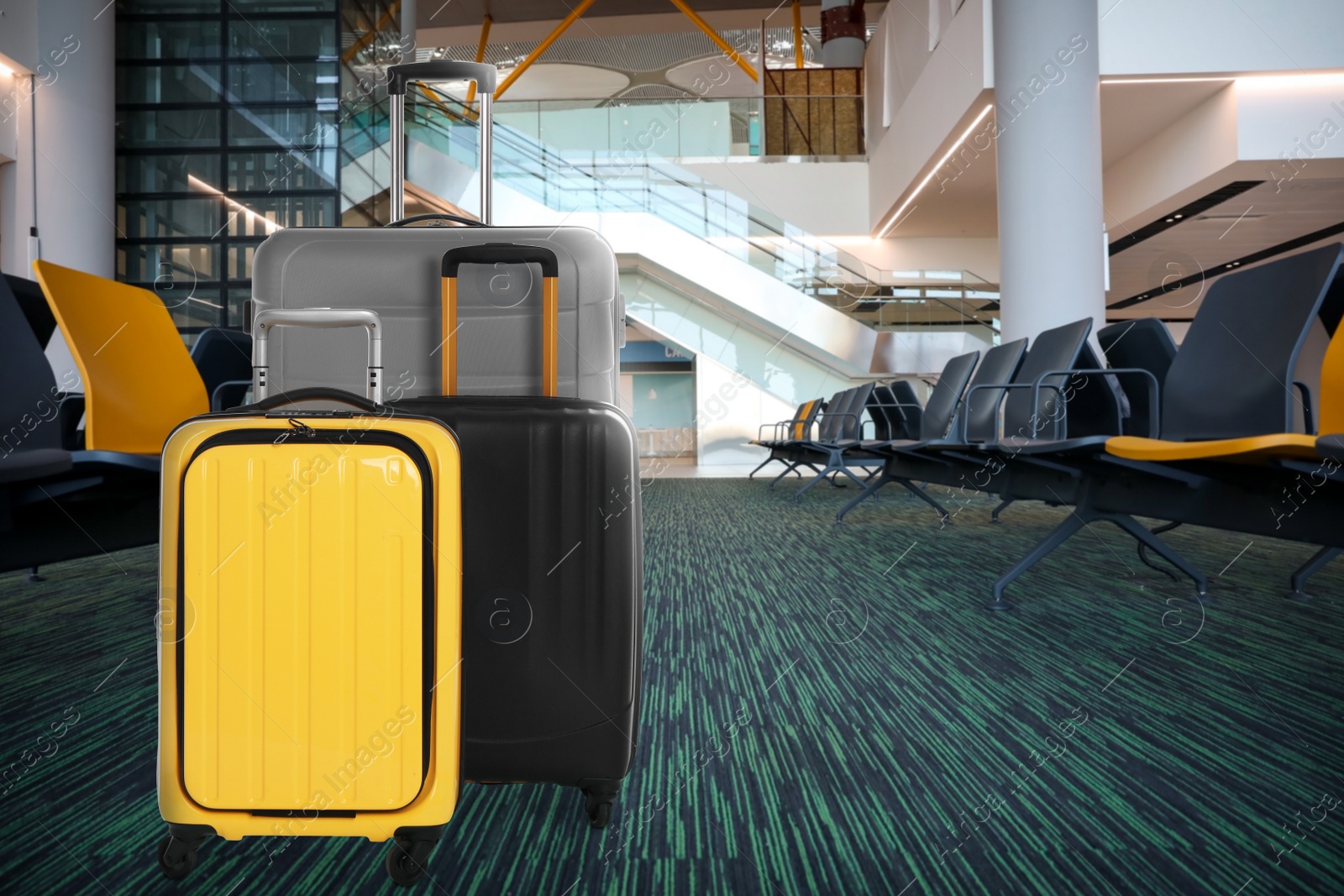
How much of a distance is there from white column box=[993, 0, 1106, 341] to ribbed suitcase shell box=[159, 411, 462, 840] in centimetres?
482

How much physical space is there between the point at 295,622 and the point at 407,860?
10.3 inches

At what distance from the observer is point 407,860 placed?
0.77m

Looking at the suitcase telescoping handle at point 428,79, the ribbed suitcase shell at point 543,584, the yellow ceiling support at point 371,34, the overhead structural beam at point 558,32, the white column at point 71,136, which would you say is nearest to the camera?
the ribbed suitcase shell at point 543,584

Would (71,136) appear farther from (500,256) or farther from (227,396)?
(500,256)

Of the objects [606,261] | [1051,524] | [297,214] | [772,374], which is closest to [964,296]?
[772,374]

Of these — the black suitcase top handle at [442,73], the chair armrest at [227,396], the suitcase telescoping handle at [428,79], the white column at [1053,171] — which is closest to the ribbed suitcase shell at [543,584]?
the suitcase telescoping handle at [428,79]

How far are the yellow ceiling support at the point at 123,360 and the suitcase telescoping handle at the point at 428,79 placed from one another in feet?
2.28

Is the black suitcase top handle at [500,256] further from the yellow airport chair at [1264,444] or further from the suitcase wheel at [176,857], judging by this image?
the yellow airport chair at [1264,444]

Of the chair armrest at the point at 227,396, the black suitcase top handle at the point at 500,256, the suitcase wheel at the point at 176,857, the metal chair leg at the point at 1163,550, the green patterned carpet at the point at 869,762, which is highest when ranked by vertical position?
the black suitcase top handle at the point at 500,256

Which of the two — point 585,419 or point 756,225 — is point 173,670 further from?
point 756,225

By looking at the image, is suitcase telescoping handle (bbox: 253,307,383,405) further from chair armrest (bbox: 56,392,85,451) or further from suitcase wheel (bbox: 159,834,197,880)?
chair armrest (bbox: 56,392,85,451)

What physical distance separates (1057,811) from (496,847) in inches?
26.0

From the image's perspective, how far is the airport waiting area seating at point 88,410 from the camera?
1146mm

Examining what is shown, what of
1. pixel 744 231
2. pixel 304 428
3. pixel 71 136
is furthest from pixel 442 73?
pixel 744 231
